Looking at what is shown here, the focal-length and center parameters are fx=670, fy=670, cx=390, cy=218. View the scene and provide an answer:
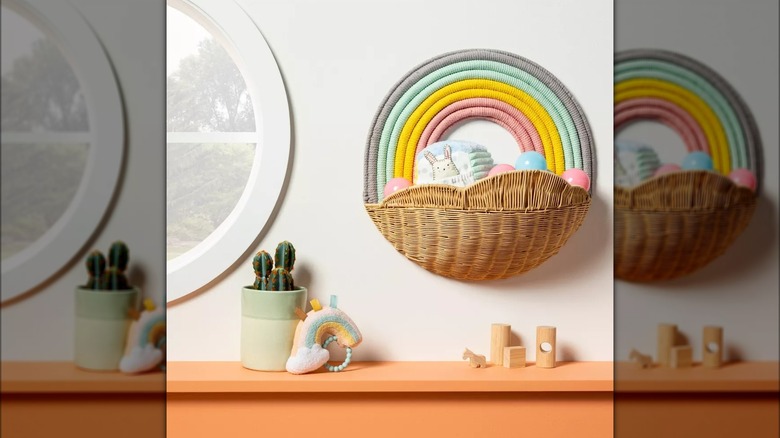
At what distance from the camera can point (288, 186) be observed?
1.51 m

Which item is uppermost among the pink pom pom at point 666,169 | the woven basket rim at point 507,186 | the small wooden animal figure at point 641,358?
the woven basket rim at point 507,186

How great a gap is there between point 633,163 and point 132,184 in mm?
82

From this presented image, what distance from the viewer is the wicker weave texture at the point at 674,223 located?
0.11 m

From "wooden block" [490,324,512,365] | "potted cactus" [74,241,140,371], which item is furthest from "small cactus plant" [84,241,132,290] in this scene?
"wooden block" [490,324,512,365]

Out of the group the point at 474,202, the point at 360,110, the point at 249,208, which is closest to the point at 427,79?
the point at 360,110

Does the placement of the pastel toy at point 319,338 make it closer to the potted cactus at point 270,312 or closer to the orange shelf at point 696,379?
the potted cactus at point 270,312

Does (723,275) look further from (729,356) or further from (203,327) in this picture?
(203,327)

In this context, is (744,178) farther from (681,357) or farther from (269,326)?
(269,326)

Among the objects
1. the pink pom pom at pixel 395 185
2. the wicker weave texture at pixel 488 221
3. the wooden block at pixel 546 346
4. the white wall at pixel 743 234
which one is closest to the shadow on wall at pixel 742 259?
the white wall at pixel 743 234

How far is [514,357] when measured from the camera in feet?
4.76

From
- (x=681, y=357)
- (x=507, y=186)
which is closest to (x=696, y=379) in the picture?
(x=681, y=357)

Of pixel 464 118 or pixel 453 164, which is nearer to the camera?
pixel 453 164

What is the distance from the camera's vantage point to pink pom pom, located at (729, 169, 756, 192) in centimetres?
9

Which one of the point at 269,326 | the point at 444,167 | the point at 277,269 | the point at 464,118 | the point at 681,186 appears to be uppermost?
the point at 464,118
